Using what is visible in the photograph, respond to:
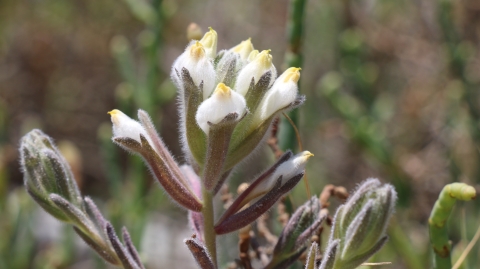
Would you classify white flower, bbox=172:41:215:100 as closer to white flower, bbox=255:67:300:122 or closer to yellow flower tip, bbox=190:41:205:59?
yellow flower tip, bbox=190:41:205:59

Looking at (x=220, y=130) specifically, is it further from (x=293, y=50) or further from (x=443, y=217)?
(x=293, y=50)

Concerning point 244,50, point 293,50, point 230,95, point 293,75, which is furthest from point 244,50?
point 293,50

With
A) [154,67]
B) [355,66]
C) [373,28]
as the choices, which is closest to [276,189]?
[154,67]

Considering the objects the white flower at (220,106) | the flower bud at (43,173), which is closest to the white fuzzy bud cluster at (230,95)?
the white flower at (220,106)

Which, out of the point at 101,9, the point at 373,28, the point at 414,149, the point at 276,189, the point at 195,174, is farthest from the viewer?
the point at 101,9

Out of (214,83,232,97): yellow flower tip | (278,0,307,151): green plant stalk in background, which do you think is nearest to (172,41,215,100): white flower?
(214,83,232,97): yellow flower tip

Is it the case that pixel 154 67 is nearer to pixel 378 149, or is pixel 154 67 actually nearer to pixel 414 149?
pixel 378 149
